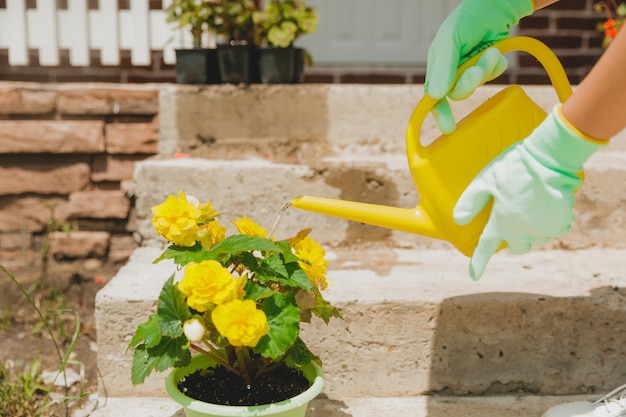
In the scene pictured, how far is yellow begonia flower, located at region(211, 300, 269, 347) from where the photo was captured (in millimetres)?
992

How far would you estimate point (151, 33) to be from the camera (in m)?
2.63

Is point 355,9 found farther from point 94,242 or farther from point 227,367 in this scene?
point 227,367

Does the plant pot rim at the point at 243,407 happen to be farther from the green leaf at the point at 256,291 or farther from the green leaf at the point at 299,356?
the green leaf at the point at 256,291

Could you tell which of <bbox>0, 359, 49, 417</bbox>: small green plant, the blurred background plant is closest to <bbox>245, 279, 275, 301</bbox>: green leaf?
<bbox>0, 359, 49, 417</bbox>: small green plant

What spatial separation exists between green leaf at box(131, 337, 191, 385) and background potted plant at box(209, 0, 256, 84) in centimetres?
136

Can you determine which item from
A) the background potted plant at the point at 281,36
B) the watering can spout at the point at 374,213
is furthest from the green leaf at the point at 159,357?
the background potted plant at the point at 281,36

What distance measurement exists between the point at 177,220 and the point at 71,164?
1.32m

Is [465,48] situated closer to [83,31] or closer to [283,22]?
[283,22]

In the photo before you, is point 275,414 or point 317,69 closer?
point 275,414

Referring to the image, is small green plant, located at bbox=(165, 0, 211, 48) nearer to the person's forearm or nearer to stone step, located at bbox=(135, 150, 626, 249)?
stone step, located at bbox=(135, 150, 626, 249)

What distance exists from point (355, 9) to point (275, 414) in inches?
114

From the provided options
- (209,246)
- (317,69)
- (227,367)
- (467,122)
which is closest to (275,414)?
(227,367)

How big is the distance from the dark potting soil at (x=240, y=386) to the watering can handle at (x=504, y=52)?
1.50 feet

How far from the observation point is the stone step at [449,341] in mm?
1444
